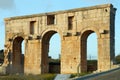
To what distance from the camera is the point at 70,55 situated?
29703 mm

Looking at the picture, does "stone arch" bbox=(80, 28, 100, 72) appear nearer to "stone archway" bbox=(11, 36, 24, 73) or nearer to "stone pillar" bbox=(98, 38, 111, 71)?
"stone pillar" bbox=(98, 38, 111, 71)

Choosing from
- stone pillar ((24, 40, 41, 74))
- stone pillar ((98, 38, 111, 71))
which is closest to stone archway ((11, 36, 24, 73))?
stone pillar ((24, 40, 41, 74))

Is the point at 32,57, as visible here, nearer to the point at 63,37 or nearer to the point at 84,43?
the point at 63,37

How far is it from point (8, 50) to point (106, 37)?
11.4m

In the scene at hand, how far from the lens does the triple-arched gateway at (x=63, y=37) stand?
92.2ft

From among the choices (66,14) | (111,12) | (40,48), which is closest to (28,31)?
(40,48)

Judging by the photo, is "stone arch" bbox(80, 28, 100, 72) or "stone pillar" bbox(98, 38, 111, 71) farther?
"stone arch" bbox(80, 28, 100, 72)

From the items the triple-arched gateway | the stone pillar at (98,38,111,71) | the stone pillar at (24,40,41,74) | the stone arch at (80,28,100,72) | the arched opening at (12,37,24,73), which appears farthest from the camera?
the arched opening at (12,37,24,73)

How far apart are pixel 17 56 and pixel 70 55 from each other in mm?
7154

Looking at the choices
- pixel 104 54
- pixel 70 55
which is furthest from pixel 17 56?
pixel 104 54

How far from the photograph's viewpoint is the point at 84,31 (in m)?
29.3

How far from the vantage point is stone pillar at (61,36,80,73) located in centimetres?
2928

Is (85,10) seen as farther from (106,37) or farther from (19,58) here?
(19,58)

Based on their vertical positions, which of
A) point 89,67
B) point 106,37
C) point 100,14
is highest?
point 100,14
